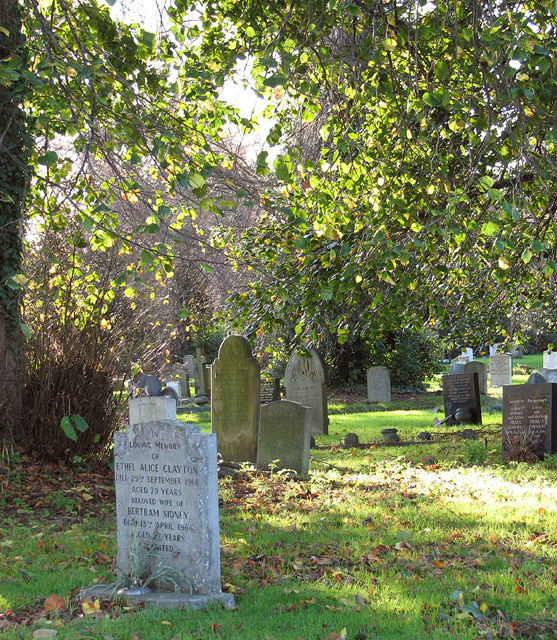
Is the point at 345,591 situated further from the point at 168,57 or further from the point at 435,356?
the point at 435,356

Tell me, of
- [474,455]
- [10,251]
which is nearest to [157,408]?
[10,251]

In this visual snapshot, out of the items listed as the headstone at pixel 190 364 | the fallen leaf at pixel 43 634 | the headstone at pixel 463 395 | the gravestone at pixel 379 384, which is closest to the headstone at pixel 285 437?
the fallen leaf at pixel 43 634

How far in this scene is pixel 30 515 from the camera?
22.5 ft

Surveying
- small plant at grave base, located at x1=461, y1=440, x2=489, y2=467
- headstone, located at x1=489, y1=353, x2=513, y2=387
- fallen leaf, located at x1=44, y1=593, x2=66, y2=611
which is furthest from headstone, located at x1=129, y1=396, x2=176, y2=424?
headstone, located at x1=489, y1=353, x2=513, y2=387

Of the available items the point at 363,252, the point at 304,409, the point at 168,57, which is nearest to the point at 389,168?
the point at 363,252

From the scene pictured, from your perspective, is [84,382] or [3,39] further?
[84,382]

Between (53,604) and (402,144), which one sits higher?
(402,144)

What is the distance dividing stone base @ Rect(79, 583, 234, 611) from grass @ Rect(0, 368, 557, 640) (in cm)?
9

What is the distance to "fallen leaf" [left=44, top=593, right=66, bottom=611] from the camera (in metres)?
4.28

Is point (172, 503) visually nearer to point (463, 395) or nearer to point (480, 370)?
point (463, 395)

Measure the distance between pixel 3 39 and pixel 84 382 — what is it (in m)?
4.21

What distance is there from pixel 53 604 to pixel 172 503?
0.98 meters

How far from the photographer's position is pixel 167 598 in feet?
14.4

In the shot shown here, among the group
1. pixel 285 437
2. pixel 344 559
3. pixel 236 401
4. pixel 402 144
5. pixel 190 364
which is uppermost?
pixel 402 144
